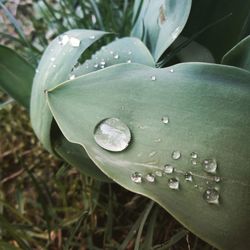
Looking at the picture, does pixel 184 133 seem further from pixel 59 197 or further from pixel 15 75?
pixel 59 197

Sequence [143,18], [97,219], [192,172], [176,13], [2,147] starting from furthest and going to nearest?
[2,147]
[97,219]
[143,18]
[176,13]
[192,172]

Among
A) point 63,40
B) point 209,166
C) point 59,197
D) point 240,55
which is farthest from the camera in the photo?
point 59,197

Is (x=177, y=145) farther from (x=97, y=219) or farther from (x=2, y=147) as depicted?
(x=2, y=147)

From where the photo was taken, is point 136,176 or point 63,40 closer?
point 136,176

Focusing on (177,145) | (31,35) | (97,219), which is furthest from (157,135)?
(31,35)

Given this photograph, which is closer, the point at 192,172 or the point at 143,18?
the point at 192,172

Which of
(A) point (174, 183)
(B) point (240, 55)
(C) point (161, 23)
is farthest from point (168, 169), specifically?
(C) point (161, 23)

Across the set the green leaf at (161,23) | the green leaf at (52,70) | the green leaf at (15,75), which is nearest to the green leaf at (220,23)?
the green leaf at (161,23)
